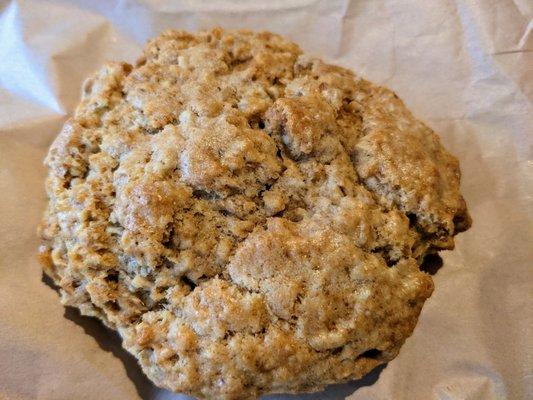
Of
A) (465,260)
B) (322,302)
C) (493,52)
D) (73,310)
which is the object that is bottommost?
(465,260)

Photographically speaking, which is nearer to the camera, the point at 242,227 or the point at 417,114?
the point at 242,227

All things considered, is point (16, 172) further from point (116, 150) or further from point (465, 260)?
point (465, 260)

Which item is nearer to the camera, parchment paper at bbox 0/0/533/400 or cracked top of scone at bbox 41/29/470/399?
cracked top of scone at bbox 41/29/470/399

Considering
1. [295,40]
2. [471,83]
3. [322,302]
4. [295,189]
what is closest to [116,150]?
[295,189]

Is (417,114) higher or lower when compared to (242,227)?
lower

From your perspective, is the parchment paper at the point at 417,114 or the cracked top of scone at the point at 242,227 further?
the parchment paper at the point at 417,114
